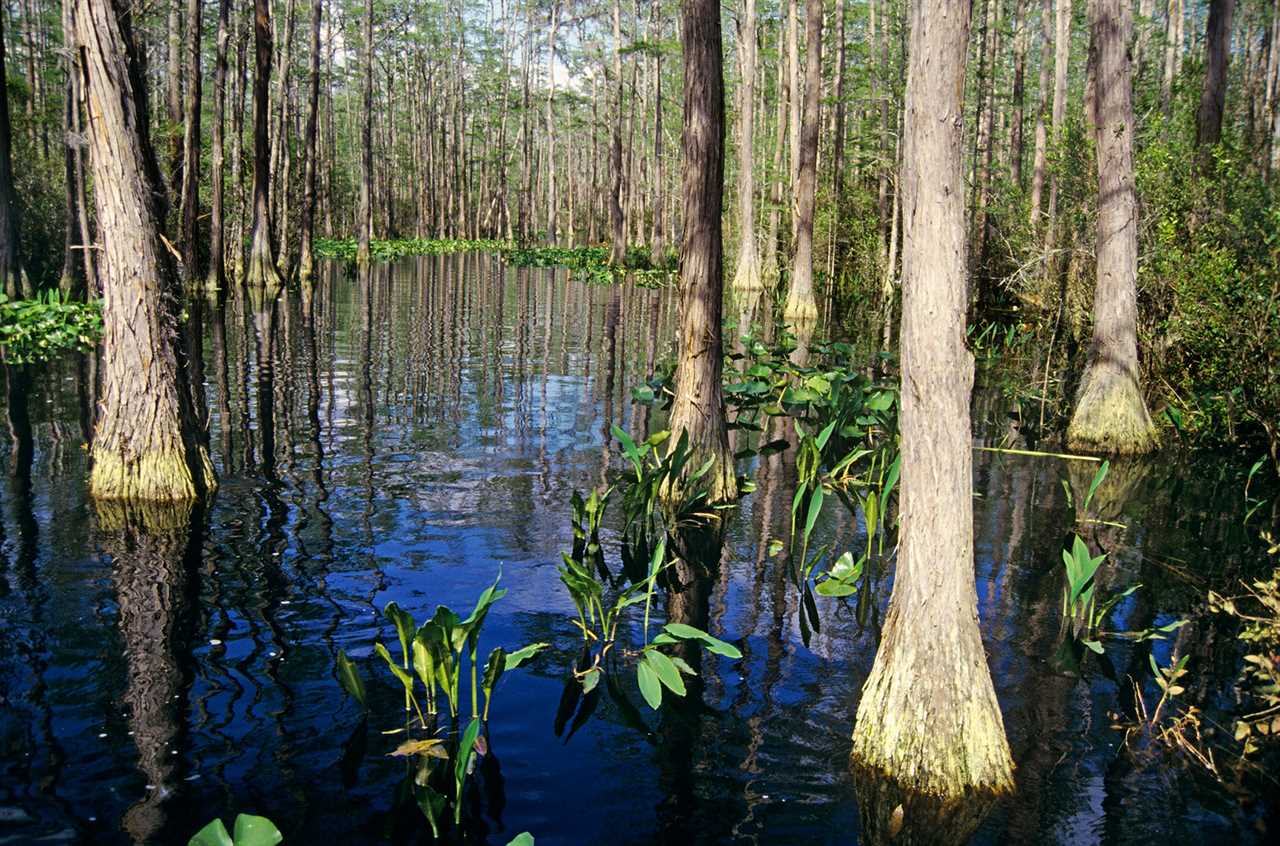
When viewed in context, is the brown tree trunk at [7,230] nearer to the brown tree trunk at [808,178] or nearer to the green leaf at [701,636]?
the brown tree trunk at [808,178]

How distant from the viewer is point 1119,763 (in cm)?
395

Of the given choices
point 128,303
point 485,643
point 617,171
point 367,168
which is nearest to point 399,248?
point 367,168

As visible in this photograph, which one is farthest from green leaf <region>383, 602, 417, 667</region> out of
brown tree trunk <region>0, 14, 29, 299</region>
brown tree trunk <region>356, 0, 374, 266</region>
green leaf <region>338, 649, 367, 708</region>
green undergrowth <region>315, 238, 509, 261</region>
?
green undergrowth <region>315, 238, 509, 261</region>

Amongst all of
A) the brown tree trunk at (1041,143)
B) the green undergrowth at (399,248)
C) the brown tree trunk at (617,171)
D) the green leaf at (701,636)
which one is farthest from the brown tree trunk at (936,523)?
the green undergrowth at (399,248)

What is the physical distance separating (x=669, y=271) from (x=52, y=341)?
19.1m

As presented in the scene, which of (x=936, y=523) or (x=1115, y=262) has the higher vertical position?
(x=1115, y=262)

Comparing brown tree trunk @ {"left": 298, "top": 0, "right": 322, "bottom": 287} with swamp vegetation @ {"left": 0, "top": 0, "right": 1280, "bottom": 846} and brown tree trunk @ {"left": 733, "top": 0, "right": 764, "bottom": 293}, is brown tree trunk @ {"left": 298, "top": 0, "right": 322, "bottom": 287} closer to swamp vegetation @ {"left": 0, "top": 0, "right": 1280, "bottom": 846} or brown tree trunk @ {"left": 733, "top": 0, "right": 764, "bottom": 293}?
swamp vegetation @ {"left": 0, "top": 0, "right": 1280, "bottom": 846}

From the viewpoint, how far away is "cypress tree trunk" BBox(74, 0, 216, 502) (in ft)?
21.5

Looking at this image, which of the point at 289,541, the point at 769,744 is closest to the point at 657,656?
the point at 769,744

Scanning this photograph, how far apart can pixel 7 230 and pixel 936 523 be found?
55.2 ft

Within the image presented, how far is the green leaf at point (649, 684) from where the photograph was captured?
12.5 feet

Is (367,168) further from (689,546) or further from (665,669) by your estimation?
(665,669)

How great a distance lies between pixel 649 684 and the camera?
12.7ft

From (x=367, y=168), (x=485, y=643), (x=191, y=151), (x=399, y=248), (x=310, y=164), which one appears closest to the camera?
(x=485, y=643)
